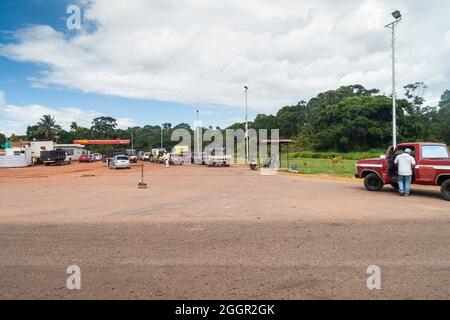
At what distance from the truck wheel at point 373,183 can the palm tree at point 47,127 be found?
A: 305 feet

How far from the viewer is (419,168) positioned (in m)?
13.2

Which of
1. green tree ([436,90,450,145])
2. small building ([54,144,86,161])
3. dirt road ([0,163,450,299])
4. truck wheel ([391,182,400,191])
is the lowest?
dirt road ([0,163,450,299])

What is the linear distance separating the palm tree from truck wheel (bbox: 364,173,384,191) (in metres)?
93.1

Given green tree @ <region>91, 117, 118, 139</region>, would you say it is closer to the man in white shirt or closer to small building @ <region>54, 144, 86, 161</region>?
small building @ <region>54, 144, 86, 161</region>

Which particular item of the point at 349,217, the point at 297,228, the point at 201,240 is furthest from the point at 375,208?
the point at 201,240

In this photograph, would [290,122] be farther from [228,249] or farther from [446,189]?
[228,249]

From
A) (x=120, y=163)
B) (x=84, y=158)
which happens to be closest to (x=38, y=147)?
(x=84, y=158)

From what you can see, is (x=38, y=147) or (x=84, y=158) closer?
(x=38, y=147)

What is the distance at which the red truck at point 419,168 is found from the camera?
12.6m

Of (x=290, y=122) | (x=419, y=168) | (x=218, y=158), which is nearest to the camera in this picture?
(x=419, y=168)

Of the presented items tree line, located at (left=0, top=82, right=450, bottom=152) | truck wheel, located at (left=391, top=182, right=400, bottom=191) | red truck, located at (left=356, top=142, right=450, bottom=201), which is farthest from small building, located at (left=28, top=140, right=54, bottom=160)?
truck wheel, located at (left=391, top=182, right=400, bottom=191)

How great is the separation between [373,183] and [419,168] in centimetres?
222

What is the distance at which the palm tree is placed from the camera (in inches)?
3725

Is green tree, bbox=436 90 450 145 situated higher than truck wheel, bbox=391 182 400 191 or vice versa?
green tree, bbox=436 90 450 145
